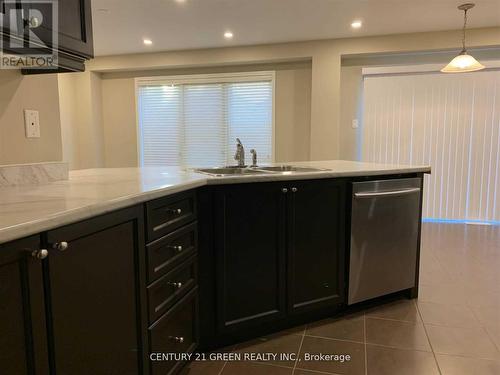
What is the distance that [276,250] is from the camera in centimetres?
202

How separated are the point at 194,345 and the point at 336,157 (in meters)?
3.83

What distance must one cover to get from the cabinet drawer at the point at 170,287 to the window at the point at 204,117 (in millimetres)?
3796

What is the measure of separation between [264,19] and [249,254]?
3088 millimetres

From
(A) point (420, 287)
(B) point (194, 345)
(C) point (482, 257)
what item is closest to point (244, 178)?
(B) point (194, 345)

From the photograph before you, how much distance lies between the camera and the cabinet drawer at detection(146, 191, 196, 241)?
1.40 meters

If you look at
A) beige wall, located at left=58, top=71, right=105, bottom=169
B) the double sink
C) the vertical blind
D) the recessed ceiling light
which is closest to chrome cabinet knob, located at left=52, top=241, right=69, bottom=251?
the double sink

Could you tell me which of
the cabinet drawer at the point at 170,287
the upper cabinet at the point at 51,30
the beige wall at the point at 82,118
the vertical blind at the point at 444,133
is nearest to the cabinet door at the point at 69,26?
the upper cabinet at the point at 51,30

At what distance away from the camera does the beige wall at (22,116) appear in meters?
1.60

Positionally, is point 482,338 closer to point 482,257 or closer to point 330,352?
point 330,352

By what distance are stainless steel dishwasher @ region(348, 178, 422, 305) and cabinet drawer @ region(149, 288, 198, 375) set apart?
102cm

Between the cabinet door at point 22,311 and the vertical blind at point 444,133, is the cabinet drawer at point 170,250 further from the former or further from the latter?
the vertical blind at point 444,133

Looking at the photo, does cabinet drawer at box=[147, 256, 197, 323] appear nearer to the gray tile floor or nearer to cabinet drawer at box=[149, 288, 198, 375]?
cabinet drawer at box=[149, 288, 198, 375]

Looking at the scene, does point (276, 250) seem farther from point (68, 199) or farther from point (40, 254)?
point (40, 254)

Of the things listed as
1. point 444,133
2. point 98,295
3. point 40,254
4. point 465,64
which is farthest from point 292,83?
point 40,254
